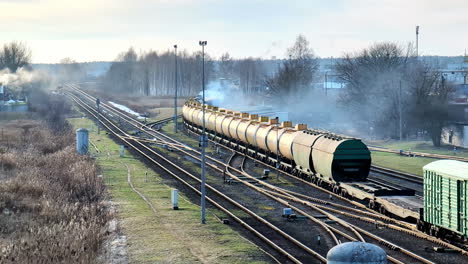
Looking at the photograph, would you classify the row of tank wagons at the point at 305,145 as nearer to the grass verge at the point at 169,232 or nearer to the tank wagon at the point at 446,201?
the grass verge at the point at 169,232

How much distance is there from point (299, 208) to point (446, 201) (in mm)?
10207

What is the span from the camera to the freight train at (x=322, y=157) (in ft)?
102

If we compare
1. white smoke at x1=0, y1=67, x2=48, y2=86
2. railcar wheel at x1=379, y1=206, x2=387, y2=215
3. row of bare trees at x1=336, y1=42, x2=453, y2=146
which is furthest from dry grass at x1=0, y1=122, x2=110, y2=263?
white smoke at x1=0, y1=67, x2=48, y2=86

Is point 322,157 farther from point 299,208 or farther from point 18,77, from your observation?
point 18,77

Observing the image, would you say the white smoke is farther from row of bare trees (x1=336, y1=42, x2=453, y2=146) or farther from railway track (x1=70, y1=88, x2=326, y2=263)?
railway track (x1=70, y1=88, x2=326, y2=263)

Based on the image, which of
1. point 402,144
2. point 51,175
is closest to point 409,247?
point 51,175

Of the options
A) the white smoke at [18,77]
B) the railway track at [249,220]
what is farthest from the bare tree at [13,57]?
the railway track at [249,220]

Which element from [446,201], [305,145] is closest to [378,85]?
[305,145]

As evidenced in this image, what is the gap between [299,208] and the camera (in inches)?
1328

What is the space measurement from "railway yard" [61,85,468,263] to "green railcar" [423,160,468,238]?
0.74 m

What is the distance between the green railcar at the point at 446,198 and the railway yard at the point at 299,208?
74 cm

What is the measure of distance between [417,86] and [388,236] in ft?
173

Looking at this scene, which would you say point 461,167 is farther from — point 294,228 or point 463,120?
point 463,120

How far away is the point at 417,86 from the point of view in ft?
253
